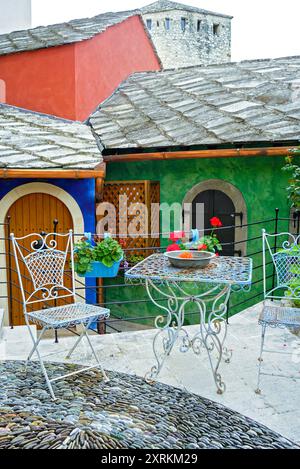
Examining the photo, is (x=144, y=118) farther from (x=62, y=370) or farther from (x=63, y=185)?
(x=62, y=370)

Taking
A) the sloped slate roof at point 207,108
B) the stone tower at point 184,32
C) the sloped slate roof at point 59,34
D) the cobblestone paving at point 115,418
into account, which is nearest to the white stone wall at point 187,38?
the stone tower at point 184,32

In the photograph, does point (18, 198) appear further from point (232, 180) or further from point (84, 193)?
point (232, 180)

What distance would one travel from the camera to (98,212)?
7930mm

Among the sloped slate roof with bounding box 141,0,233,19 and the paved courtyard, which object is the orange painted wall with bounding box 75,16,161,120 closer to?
the paved courtyard

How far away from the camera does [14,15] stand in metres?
13.0

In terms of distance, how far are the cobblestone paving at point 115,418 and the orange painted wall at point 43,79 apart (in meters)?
6.80

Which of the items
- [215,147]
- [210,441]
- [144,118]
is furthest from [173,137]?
[210,441]

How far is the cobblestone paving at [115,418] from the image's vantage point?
115 inches

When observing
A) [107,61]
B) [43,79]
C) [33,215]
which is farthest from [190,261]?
[107,61]

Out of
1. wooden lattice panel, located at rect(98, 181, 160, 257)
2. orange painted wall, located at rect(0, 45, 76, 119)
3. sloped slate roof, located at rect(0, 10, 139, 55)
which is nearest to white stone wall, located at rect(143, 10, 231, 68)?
sloped slate roof, located at rect(0, 10, 139, 55)

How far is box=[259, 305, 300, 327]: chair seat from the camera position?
150 inches

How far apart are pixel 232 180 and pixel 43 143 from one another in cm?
322

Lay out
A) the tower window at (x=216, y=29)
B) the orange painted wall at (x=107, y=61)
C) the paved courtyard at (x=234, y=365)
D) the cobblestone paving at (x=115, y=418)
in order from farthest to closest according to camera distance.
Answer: the tower window at (x=216, y=29) → the orange painted wall at (x=107, y=61) → the paved courtyard at (x=234, y=365) → the cobblestone paving at (x=115, y=418)

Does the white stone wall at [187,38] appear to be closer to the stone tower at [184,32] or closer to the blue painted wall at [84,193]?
the stone tower at [184,32]
